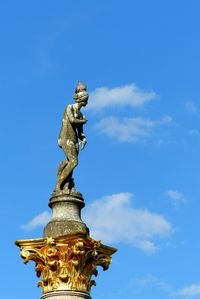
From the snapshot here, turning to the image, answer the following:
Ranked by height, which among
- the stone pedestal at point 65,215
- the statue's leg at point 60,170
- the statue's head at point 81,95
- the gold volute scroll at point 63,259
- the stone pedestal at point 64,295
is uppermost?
the statue's head at point 81,95

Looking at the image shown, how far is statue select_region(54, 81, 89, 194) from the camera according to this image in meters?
24.8

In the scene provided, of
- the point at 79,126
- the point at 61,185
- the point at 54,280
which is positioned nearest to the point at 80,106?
the point at 79,126

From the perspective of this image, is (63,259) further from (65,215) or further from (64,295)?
(65,215)

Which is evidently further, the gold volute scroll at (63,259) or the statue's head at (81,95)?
the statue's head at (81,95)

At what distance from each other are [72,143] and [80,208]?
2197 millimetres

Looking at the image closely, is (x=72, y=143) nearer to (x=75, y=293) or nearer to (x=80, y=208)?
(x=80, y=208)

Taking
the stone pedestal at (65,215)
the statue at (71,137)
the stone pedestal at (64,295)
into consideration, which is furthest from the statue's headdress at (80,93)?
the stone pedestal at (64,295)

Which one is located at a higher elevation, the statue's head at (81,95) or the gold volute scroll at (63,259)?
the statue's head at (81,95)

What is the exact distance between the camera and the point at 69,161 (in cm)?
2508

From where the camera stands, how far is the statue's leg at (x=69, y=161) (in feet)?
81.4

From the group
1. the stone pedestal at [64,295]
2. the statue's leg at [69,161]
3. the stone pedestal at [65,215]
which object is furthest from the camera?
the statue's leg at [69,161]

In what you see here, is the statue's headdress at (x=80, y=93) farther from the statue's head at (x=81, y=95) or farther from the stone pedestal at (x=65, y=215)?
the stone pedestal at (x=65, y=215)

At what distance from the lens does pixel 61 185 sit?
975 inches

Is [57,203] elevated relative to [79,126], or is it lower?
lower
